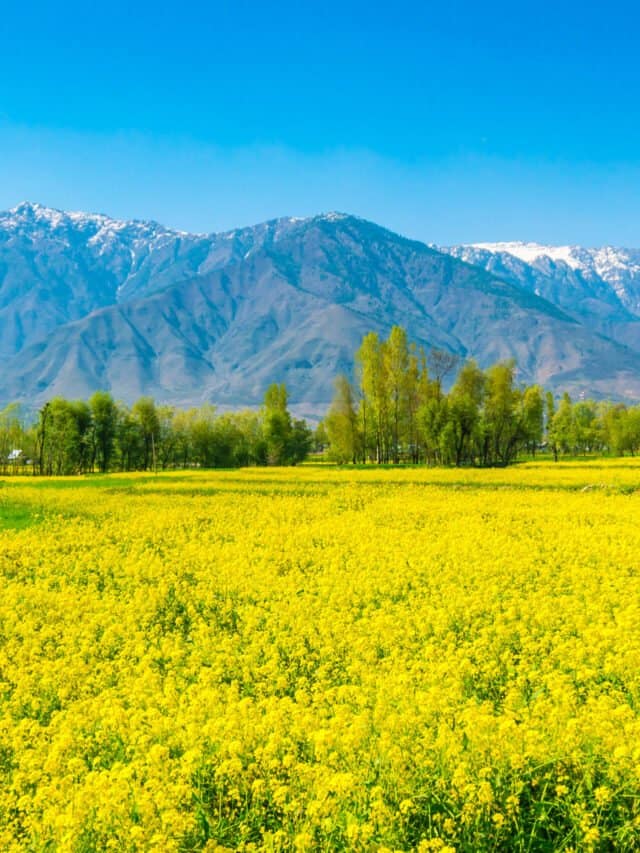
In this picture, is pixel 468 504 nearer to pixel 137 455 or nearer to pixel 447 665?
pixel 447 665

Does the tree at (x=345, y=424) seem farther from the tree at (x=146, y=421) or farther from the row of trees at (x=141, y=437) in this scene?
the tree at (x=146, y=421)

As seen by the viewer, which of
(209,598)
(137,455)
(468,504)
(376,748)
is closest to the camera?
(376,748)

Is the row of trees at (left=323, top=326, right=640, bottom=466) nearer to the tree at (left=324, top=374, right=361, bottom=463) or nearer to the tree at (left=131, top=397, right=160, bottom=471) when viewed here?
the tree at (left=324, top=374, right=361, bottom=463)

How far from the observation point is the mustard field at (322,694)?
6176 mm

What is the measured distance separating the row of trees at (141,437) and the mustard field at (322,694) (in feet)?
224

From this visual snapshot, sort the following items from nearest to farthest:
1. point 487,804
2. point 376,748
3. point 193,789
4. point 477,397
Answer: point 487,804, point 193,789, point 376,748, point 477,397

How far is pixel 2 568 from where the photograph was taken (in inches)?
706

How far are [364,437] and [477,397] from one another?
572 inches

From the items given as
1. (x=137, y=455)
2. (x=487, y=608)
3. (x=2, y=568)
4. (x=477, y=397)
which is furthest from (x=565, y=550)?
(x=137, y=455)

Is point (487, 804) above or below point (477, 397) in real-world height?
below

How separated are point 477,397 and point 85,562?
66.7 m

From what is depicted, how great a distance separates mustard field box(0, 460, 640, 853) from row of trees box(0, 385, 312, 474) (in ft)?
224

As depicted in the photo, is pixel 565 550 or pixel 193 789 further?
pixel 565 550

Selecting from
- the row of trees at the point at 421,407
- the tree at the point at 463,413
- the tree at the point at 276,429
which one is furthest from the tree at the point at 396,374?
the tree at the point at 276,429
